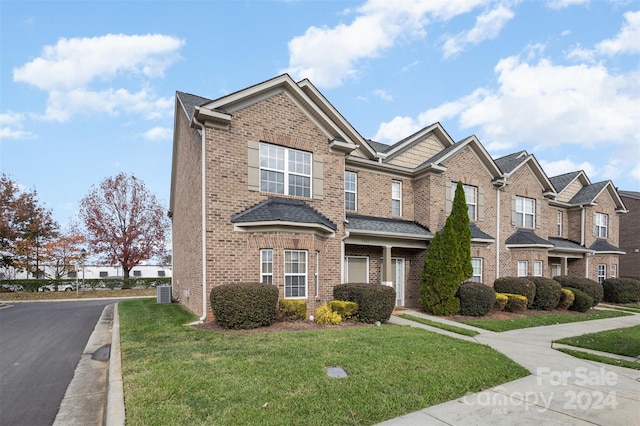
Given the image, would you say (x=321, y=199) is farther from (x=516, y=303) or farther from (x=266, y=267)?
(x=516, y=303)

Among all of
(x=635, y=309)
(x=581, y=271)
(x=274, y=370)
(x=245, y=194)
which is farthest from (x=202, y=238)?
(x=581, y=271)

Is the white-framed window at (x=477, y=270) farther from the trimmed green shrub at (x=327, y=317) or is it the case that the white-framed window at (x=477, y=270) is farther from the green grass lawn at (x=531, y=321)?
the trimmed green shrub at (x=327, y=317)

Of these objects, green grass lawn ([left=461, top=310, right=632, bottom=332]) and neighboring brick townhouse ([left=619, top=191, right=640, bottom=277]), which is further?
neighboring brick townhouse ([left=619, top=191, right=640, bottom=277])

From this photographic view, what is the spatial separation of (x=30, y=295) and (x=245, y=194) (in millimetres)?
25581

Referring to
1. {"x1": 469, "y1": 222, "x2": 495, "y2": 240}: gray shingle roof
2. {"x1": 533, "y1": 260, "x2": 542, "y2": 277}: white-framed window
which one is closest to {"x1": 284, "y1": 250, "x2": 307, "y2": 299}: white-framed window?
{"x1": 469, "y1": 222, "x2": 495, "y2": 240}: gray shingle roof

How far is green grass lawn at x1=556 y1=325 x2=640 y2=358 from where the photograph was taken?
8.42m

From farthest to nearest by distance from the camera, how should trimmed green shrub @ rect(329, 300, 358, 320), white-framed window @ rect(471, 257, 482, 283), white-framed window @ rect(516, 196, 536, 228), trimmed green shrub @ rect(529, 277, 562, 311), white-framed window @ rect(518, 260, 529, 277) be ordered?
white-framed window @ rect(516, 196, 536, 228), white-framed window @ rect(518, 260, 529, 277), white-framed window @ rect(471, 257, 482, 283), trimmed green shrub @ rect(529, 277, 562, 311), trimmed green shrub @ rect(329, 300, 358, 320)

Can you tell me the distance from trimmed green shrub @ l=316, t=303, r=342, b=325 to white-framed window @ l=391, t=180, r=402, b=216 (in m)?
6.86

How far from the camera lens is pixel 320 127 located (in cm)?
1288

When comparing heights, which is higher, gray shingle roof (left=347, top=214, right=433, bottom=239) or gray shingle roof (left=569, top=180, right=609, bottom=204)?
gray shingle roof (left=569, top=180, right=609, bottom=204)

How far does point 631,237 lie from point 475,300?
75.6 ft

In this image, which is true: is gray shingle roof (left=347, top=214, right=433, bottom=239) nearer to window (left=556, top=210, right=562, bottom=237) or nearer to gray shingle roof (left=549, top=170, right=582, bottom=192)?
window (left=556, top=210, right=562, bottom=237)

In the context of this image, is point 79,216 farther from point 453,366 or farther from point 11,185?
point 453,366

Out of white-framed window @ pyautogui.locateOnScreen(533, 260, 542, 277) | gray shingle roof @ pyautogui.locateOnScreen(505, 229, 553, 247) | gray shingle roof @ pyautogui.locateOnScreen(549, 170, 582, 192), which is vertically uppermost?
gray shingle roof @ pyautogui.locateOnScreen(549, 170, 582, 192)
